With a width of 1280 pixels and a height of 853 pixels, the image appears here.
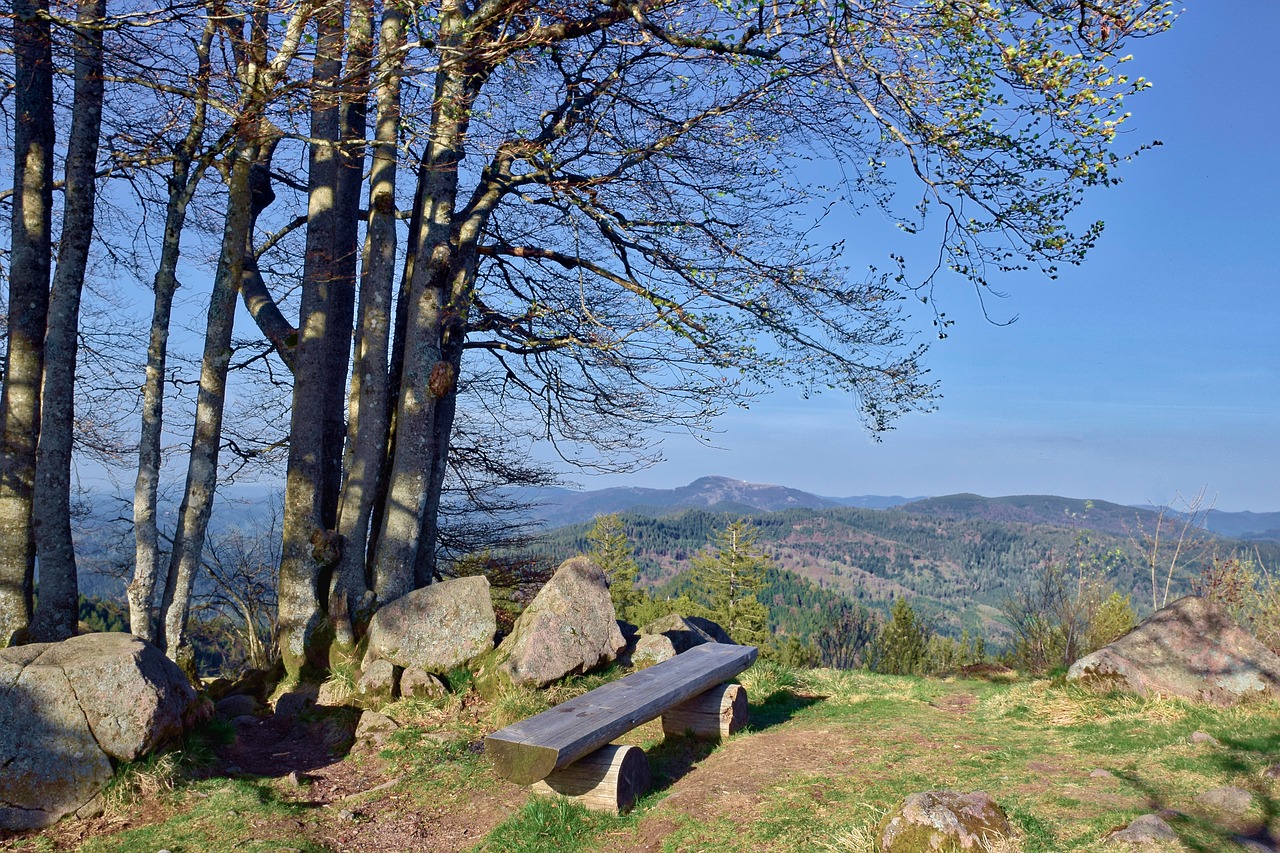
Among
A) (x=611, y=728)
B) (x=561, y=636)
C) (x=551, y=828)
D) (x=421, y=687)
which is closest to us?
(x=551, y=828)

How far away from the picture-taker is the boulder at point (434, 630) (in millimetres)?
7055

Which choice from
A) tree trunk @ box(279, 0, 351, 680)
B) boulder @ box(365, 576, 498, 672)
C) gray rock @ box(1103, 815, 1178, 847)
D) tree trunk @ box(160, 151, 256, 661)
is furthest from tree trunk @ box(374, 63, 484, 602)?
gray rock @ box(1103, 815, 1178, 847)

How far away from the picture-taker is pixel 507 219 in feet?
35.6

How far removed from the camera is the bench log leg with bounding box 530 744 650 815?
473 cm

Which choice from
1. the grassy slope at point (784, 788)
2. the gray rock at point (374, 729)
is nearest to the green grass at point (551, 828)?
the grassy slope at point (784, 788)

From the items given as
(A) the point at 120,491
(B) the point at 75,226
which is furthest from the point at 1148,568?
(A) the point at 120,491

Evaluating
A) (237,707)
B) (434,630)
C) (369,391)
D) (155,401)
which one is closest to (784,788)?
(434,630)

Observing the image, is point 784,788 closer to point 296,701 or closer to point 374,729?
point 374,729

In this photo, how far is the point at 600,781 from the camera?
4.77 m

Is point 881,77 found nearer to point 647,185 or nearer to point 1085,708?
point 647,185

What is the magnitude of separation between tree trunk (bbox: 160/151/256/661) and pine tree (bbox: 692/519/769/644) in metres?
34.9

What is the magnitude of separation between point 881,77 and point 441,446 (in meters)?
5.79

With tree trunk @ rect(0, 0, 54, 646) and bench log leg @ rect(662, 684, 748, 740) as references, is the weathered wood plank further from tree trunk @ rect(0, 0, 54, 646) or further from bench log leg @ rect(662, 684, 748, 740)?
tree trunk @ rect(0, 0, 54, 646)

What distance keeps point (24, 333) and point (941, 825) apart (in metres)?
8.54
